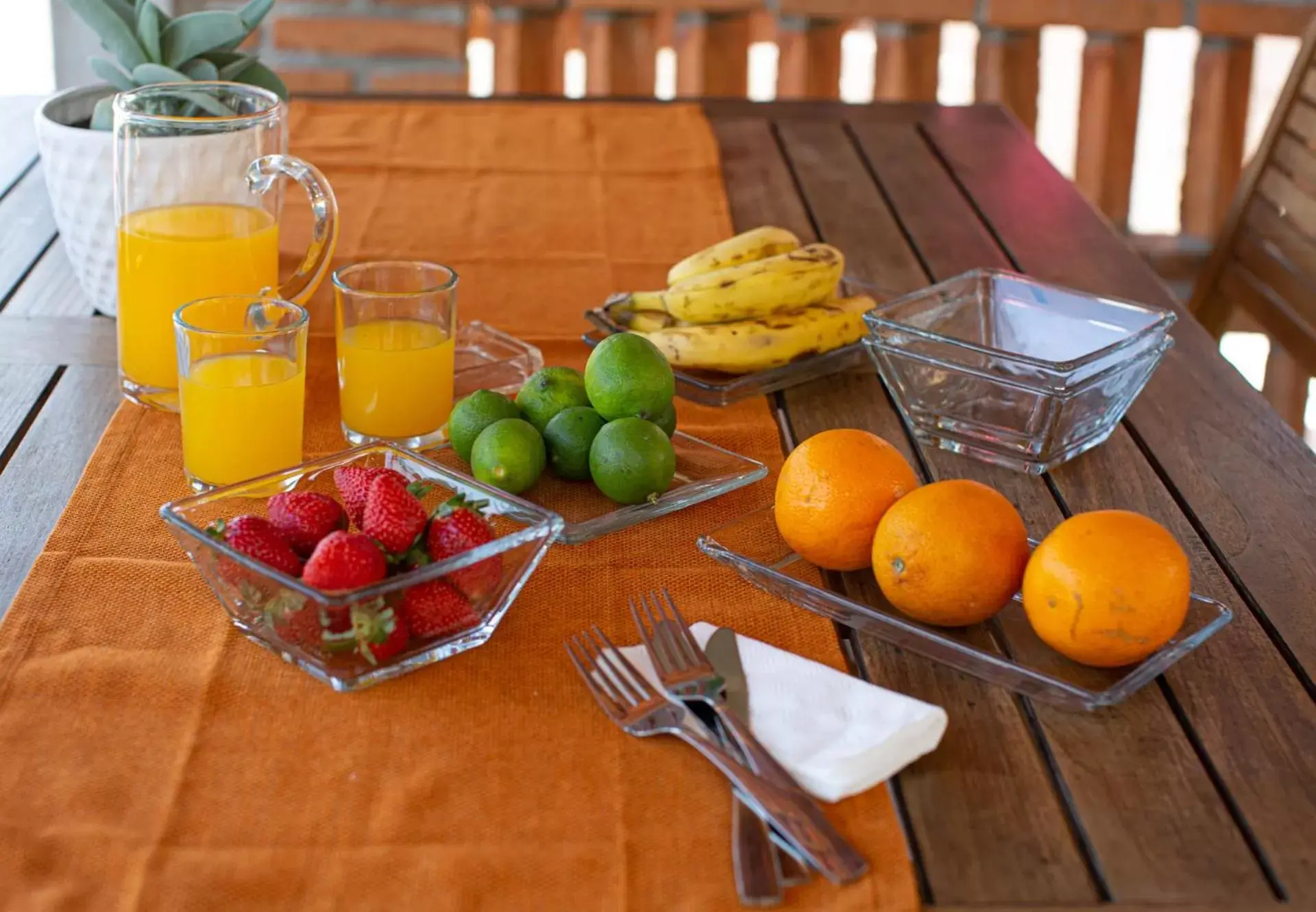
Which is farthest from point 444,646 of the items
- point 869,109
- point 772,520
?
point 869,109

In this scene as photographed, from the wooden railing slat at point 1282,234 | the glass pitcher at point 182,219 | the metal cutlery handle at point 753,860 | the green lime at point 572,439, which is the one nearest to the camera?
the metal cutlery handle at point 753,860

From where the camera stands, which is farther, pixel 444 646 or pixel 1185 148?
pixel 1185 148

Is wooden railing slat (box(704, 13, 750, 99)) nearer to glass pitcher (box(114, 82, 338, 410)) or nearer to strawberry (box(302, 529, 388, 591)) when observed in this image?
glass pitcher (box(114, 82, 338, 410))

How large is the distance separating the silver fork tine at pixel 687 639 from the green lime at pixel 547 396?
20 cm

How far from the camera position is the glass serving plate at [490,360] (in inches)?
44.3

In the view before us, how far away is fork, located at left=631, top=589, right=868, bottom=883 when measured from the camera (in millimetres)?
598

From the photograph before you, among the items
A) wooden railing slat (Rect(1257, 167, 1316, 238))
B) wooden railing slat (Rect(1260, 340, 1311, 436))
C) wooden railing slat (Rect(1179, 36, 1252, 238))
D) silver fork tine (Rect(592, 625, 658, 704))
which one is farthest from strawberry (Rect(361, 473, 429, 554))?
wooden railing slat (Rect(1179, 36, 1252, 238))

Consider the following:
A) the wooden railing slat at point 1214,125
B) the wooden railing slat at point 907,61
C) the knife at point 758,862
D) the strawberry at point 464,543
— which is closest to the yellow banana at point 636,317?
the strawberry at point 464,543

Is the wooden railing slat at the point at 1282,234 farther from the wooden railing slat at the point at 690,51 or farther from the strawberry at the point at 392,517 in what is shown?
the strawberry at the point at 392,517

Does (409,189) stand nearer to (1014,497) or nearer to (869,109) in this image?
(869,109)

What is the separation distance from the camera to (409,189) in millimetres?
1554

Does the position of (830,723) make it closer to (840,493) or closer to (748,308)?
(840,493)

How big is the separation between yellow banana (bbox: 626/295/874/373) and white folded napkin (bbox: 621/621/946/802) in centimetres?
42

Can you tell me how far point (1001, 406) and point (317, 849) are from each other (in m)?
0.60
